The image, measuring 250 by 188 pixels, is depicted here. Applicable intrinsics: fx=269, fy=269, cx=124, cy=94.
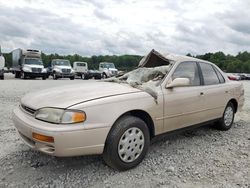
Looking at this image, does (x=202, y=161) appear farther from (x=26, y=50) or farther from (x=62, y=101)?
(x=26, y=50)

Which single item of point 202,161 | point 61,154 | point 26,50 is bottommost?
point 202,161

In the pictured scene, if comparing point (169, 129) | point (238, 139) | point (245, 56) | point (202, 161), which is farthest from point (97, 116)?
point (245, 56)

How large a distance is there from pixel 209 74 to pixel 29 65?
21.5 metres

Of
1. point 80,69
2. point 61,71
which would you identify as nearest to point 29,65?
point 61,71

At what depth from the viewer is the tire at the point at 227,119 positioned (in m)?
5.42

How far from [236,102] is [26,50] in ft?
75.1

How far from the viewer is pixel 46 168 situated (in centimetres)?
345

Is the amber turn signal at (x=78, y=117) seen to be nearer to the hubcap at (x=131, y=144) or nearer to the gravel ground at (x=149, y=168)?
the hubcap at (x=131, y=144)

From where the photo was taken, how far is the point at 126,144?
11.1ft

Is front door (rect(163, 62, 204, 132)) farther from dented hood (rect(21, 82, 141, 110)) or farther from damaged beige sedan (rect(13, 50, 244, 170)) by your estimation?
dented hood (rect(21, 82, 141, 110))

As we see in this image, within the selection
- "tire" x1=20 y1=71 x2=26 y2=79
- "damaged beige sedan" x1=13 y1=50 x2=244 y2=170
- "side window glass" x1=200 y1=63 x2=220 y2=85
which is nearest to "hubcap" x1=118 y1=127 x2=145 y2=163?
"damaged beige sedan" x1=13 y1=50 x2=244 y2=170

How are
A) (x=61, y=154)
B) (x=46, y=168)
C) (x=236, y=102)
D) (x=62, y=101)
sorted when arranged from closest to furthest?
1. (x=61, y=154)
2. (x=62, y=101)
3. (x=46, y=168)
4. (x=236, y=102)

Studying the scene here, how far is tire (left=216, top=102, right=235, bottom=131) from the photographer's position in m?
5.42

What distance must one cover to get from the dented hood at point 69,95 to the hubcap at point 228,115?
2590 millimetres
